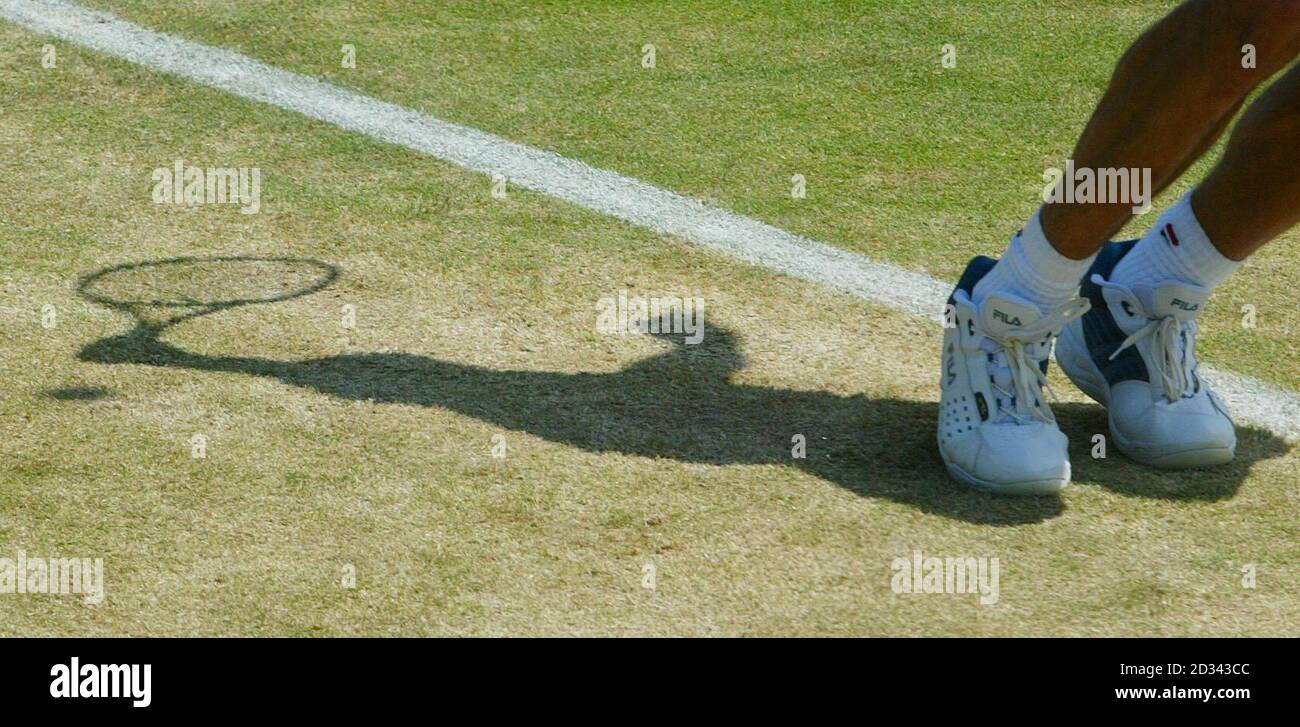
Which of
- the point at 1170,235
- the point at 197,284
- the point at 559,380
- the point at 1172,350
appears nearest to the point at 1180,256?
the point at 1170,235

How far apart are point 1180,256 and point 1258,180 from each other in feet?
0.79

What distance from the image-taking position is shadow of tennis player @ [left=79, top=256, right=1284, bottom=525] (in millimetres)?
3486

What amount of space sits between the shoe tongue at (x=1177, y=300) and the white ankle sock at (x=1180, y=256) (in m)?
0.03

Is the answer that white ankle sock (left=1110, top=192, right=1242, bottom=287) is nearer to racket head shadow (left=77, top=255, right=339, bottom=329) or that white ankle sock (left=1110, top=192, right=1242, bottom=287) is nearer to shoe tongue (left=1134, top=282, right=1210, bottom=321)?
shoe tongue (left=1134, top=282, right=1210, bottom=321)

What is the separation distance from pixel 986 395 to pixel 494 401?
1129mm

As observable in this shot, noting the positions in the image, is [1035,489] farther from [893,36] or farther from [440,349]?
[893,36]

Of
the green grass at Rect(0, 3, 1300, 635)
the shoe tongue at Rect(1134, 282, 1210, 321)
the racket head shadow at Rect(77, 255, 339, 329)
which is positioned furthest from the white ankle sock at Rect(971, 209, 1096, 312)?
the racket head shadow at Rect(77, 255, 339, 329)

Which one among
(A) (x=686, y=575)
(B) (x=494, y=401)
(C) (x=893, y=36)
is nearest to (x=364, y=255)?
(B) (x=494, y=401)

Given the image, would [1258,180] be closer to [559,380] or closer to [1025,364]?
[1025,364]

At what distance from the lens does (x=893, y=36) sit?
6.07 m

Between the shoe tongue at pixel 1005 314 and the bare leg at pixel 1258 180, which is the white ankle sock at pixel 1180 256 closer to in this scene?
the bare leg at pixel 1258 180

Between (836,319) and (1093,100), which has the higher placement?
(1093,100)

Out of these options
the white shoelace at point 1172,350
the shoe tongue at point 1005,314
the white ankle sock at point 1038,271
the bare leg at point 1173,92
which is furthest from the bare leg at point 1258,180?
the shoe tongue at point 1005,314
